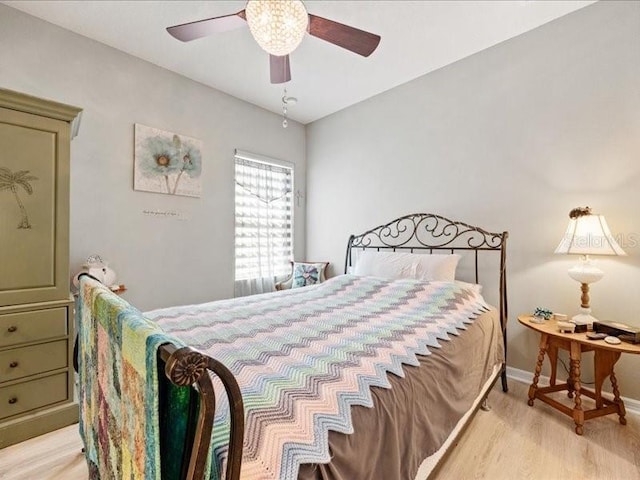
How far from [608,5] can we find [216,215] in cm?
358

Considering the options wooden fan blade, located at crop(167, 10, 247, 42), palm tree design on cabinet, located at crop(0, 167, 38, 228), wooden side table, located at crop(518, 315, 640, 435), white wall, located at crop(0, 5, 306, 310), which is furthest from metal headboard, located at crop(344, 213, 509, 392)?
palm tree design on cabinet, located at crop(0, 167, 38, 228)

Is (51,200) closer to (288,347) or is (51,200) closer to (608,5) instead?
(288,347)

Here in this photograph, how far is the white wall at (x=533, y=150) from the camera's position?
204 cm

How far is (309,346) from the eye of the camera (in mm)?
1295

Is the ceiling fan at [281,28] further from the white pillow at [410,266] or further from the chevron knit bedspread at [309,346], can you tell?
the white pillow at [410,266]

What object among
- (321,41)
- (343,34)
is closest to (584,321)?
(343,34)

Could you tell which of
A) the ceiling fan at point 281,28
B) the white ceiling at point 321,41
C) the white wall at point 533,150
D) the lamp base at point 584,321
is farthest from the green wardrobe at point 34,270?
the lamp base at point 584,321

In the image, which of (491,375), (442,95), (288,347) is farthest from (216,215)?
(491,375)

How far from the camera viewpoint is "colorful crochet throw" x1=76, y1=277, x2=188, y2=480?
648mm

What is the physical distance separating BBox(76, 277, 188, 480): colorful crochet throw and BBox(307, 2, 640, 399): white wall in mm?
2672

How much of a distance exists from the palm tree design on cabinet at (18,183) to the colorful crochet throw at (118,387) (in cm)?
81

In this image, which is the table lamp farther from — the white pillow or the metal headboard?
the white pillow

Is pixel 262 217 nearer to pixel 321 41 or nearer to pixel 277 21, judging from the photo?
pixel 321 41

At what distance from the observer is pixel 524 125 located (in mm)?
2439
